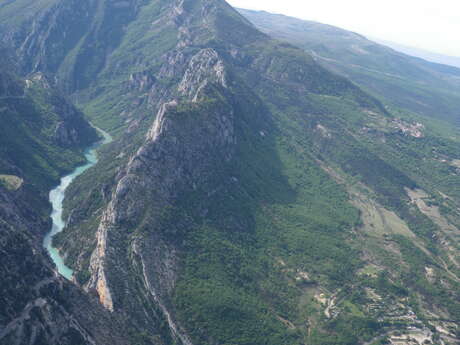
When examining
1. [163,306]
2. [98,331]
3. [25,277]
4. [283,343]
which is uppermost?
[25,277]

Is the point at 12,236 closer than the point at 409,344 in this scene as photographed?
Yes

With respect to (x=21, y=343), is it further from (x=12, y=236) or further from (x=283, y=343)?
(x=283, y=343)

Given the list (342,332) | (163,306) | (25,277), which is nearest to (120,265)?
(163,306)

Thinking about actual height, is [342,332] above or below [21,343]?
below

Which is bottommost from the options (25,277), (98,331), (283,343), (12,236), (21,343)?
(283,343)

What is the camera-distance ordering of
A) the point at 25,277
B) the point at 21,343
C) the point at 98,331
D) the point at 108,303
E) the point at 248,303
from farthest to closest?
the point at 248,303, the point at 108,303, the point at 98,331, the point at 25,277, the point at 21,343

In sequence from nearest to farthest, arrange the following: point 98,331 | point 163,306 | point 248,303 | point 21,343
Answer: point 21,343, point 98,331, point 163,306, point 248,303

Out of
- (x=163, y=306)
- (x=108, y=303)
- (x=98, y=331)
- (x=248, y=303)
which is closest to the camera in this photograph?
(x=98, y=331)

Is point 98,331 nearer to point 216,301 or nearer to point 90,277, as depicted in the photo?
point 90,277

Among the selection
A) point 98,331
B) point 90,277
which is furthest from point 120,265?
point 98,331
